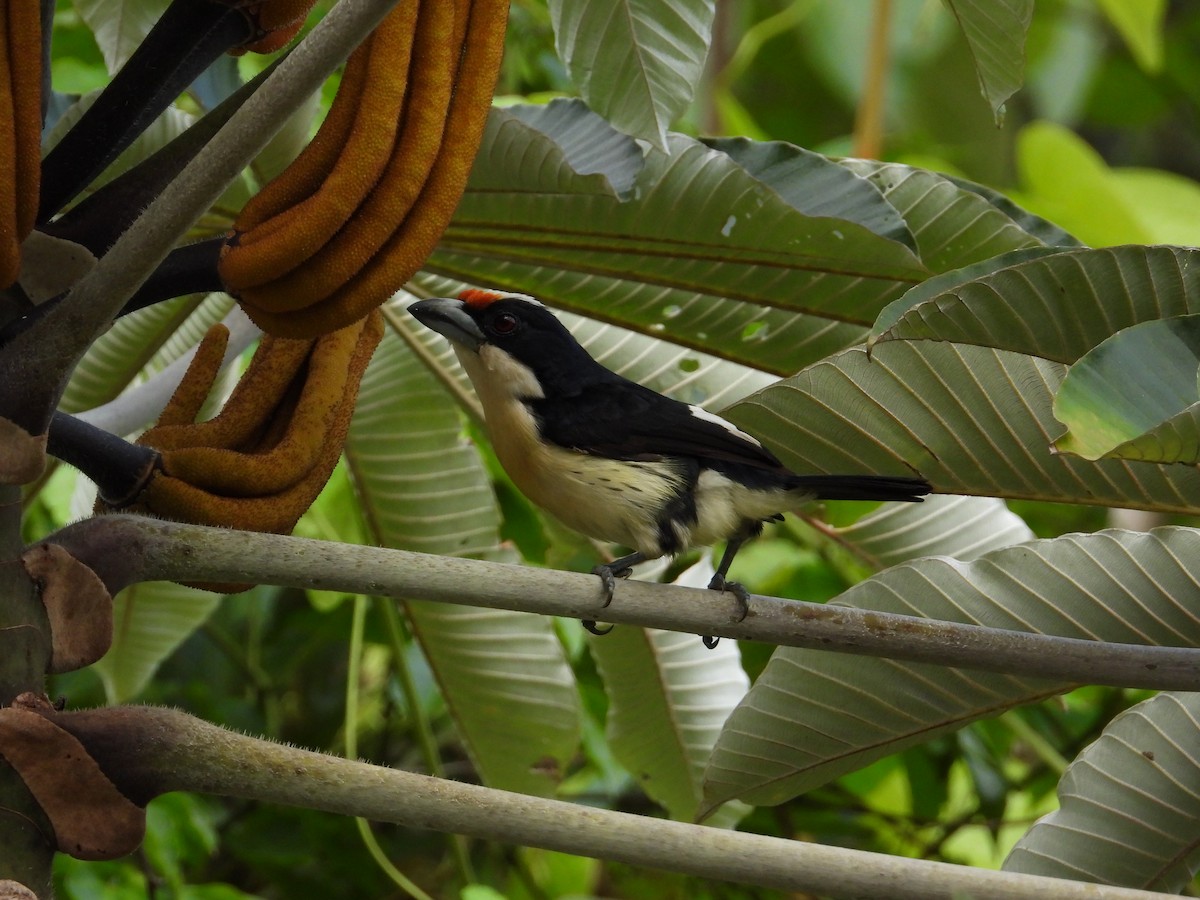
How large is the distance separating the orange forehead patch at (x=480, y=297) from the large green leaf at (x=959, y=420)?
1.31 ft

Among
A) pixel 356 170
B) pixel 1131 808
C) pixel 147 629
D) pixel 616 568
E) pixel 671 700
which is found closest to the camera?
pixel 356 170

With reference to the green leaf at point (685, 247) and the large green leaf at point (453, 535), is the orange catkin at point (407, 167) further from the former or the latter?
the large green leaf at point (453, 535)

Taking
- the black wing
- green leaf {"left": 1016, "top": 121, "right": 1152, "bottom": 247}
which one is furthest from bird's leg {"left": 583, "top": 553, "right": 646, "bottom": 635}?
green leaf {"left": 1016, "top": 121, "right": 1152, "bottom": 247}

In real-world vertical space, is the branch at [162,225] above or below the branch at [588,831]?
above

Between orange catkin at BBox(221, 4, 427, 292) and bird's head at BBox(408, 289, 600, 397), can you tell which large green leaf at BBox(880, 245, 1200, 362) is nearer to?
orange catkin at BBox(221, 4, 427, 292)

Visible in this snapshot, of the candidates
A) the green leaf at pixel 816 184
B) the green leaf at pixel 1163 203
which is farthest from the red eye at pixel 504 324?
the green leaf at pixel 1163 203

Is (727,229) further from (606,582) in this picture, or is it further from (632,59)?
(606,582)

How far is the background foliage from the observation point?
1206mm

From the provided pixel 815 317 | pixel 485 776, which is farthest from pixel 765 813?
pixel 815 317

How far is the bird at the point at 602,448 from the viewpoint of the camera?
54.5 inches

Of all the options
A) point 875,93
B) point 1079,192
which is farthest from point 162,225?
point 875,93

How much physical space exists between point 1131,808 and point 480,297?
726 mm

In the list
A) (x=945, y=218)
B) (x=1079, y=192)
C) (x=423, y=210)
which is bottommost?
(x=423, y=210)

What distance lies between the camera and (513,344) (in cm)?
142
